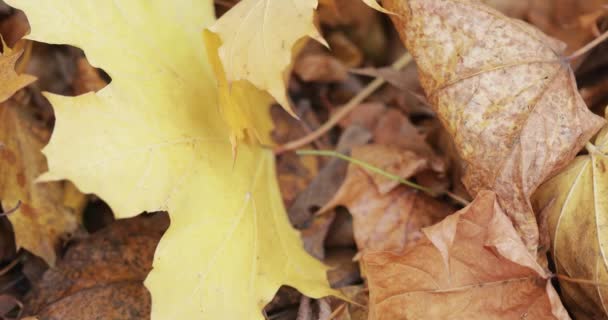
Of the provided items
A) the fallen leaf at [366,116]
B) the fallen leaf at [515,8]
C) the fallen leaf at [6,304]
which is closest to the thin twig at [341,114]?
the fallen leaf at [366,116]

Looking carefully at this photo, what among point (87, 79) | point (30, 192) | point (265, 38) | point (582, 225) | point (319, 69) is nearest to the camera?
point (265, 38)

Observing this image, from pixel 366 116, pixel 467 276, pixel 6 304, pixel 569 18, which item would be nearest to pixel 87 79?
pixel 6 304

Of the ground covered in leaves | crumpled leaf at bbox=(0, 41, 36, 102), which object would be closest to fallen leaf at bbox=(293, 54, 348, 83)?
the ground covered in leaves

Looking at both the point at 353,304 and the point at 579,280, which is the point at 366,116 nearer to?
the point at 353,304

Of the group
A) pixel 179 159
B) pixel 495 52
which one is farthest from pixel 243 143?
pixel 495 52

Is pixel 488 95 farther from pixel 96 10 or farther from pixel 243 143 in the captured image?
pixel 96 10

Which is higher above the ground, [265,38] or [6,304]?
[265,38]

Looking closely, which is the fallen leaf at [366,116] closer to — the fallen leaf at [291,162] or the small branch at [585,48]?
the fallen leaf at [291,162]

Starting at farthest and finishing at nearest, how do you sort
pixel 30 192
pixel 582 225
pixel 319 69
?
pixel 319 69
pixel 30 192
pixel 582 225
